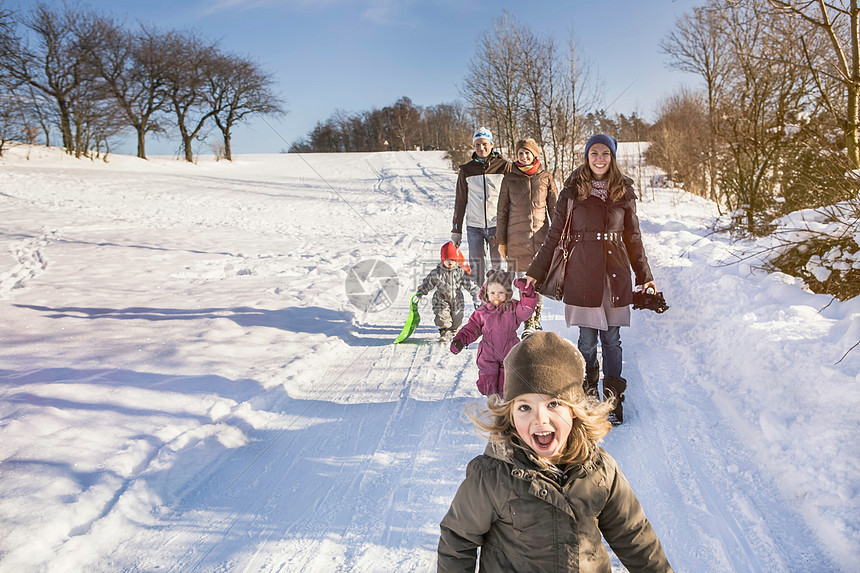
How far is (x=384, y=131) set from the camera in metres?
59.7

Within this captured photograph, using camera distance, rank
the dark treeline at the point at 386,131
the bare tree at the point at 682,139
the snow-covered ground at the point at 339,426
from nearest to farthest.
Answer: the snow-covered ground at the point at 339,426 → the bare tree at the point at 682,139 → the dark treeline at the point at 386,131

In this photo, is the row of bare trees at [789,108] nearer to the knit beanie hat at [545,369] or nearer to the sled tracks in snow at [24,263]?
the knit beanie hat at [545,369]

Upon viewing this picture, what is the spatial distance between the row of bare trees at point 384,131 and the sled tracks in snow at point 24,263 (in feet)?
147

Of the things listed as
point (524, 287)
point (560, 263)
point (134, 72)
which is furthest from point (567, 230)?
point (134, 72)

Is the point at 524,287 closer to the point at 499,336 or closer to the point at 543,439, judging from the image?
the point at 499,336

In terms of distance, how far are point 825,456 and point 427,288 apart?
11.3 feet

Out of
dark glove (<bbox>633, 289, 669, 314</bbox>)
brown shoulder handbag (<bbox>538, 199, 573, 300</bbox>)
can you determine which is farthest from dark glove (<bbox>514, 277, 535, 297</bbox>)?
dark glove (<bbox>633, 289, 669, 314</bbox>)

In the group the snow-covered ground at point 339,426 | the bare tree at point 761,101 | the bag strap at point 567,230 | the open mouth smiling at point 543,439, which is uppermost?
the bare tree at point 761,101

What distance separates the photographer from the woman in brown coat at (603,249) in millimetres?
2963

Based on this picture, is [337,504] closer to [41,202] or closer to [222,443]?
[222,443]

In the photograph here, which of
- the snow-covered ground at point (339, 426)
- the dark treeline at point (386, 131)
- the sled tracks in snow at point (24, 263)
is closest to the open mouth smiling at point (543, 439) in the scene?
the snow-covered ground at point (339, 426)

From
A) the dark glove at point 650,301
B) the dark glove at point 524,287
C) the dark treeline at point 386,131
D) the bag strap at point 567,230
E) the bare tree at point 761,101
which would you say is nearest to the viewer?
the dark glove at point 650,301

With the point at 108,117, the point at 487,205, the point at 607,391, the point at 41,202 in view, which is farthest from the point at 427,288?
the point at 108,117

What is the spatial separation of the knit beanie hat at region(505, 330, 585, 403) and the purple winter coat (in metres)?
1.73
